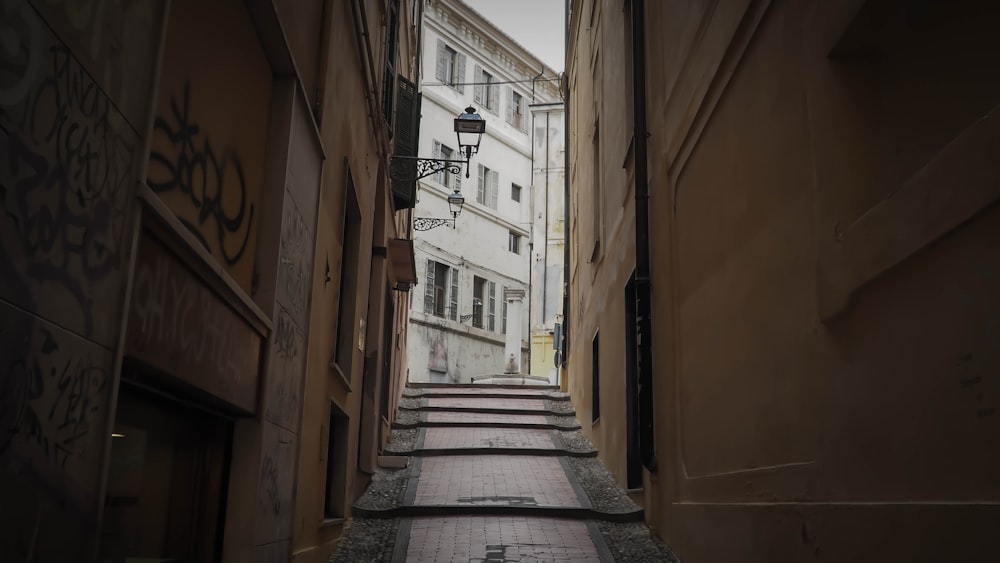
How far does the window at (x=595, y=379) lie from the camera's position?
12154mm

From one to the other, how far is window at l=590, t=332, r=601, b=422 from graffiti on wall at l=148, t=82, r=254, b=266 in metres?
8.14

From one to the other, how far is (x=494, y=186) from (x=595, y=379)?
17527 mm

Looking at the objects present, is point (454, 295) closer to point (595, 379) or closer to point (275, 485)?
point (595, 379)

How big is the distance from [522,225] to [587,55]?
1562cm

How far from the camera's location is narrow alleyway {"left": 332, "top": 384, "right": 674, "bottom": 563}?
748 centimetres

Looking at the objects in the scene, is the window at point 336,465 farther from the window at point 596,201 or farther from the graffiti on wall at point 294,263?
the window at point 596,201

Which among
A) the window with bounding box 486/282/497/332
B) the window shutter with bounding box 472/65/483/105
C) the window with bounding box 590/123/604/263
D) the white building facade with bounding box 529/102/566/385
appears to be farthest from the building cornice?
the window with bounding box 590/123/604/263

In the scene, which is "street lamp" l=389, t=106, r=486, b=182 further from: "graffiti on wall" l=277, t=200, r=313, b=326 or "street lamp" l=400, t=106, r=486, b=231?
"graffiti on wall" l=277, t=200, r=313, b=326

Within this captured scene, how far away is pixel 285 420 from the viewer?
5.32 metres

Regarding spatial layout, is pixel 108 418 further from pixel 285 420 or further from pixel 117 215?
pixel 285 420

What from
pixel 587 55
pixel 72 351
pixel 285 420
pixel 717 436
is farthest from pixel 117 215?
pixel 587 55

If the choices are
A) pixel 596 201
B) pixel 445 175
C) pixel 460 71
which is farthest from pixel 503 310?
pixel 596 201

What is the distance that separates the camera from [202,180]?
385cm

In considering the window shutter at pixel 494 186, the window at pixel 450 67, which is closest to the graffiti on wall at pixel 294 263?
the window at pixel 450 67
